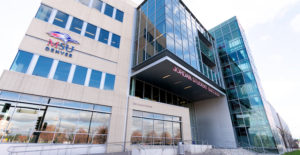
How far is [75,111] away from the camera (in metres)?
13.3

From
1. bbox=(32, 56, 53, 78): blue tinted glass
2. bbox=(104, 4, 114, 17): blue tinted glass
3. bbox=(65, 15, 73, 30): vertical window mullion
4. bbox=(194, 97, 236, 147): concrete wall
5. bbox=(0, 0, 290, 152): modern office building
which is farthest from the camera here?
bbox=(194, 97, 236, 147): concrete wall

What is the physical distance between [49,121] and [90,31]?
10517 millimetres

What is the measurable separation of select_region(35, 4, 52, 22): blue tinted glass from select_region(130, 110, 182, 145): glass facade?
13509mm

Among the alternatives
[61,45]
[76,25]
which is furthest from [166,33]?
[61,45]

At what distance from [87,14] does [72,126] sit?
12.8 m

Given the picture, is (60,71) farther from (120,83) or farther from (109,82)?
(120,83)

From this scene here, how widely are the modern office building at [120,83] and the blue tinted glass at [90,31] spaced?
0.39 feet

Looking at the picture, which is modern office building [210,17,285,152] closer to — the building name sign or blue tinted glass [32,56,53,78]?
the building name sign

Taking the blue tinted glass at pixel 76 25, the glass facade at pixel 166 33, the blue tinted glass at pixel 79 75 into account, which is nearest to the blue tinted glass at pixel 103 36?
the blue tinted glass at pixel 76 25

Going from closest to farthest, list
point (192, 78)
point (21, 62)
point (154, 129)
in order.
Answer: point (21, 62) < point (154, 129) < point (192, 78)

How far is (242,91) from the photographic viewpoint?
25.3 m

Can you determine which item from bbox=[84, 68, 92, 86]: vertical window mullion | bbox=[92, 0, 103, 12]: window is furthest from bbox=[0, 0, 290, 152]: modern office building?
bbox=[92, 0, 103, 12]: window

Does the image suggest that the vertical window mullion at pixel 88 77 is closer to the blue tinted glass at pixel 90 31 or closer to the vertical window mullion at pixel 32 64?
the blue tinted glass at pixel 90 31

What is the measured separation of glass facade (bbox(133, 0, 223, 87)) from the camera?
16.9 metres
